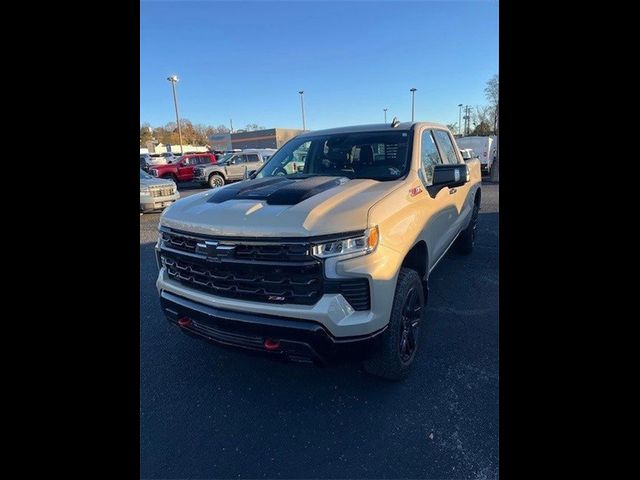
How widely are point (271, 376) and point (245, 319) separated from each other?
94 centimetres

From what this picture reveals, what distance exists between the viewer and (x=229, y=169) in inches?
704

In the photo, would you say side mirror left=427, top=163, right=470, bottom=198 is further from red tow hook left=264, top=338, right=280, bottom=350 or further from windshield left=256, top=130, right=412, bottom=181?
red tow hook left=264, top=338, right=280, bottom=350

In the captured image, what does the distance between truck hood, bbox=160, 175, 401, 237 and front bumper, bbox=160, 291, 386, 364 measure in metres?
0.51

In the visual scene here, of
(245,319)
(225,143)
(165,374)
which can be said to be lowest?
(165,374)

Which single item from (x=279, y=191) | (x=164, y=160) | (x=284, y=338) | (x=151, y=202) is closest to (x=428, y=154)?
(x=279, y=191)

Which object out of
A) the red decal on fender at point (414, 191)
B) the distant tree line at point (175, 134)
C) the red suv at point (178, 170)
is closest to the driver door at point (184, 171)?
the red suv at point (178, 170)

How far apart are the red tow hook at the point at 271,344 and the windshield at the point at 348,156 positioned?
1.62m

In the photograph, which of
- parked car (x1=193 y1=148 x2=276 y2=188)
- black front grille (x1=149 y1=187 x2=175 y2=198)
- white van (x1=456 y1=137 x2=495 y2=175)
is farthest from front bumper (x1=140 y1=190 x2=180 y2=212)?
white van (x1=456 y1=137 x2=495 y2=175)

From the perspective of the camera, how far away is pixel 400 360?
8.05 feet

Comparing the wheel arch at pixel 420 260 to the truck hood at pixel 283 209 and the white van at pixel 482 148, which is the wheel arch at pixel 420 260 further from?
the white van at pixel 482 148
